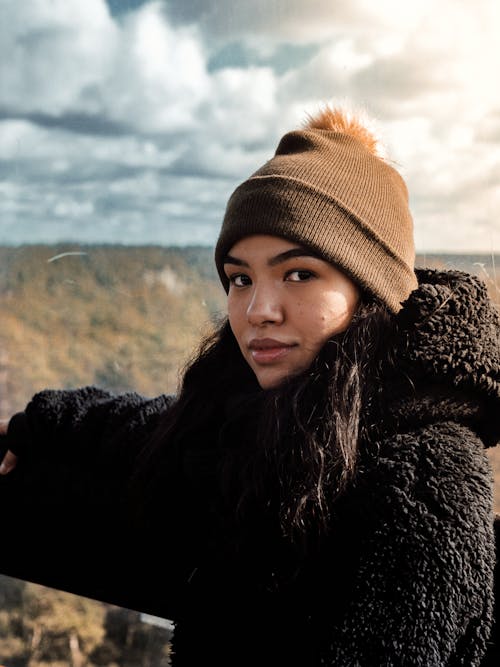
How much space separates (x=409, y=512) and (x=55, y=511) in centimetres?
100

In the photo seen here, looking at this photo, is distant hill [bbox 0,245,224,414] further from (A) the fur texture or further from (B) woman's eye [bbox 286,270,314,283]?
(B) woman's eye [bbox 286,270,314,283]

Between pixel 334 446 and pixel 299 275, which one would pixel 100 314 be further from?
pixel 334 446

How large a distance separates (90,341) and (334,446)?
1.29 meters

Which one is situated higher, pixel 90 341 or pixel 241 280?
pixel 241 280

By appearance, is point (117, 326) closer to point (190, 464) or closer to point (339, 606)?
point (190, 464)

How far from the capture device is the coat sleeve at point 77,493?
62.1 inches

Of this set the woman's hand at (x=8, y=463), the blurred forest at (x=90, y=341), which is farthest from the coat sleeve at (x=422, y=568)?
the woman's hand at (x=8, y=463)

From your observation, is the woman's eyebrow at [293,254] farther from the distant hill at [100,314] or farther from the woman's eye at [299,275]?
the distant hill at [100,314]

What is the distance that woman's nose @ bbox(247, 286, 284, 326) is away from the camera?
1.14 m

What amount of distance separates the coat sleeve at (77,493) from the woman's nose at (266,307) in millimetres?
526

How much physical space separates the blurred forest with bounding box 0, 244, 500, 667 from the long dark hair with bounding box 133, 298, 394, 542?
485 mm

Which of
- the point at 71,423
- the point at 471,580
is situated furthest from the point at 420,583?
the point at 71,423

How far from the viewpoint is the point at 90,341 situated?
85.7 inches

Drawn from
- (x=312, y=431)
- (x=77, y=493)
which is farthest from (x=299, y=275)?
(x=77, y=493)
